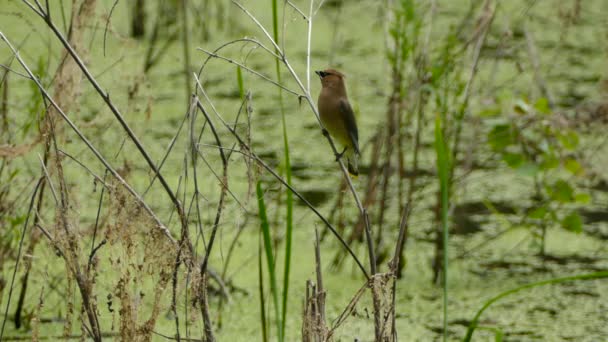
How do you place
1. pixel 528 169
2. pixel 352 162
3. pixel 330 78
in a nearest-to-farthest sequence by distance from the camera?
pixel 330 78
pixel 352 162
pixel 528 169

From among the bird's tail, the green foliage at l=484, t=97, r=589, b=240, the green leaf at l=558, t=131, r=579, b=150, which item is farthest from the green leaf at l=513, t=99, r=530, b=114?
the bird's tail

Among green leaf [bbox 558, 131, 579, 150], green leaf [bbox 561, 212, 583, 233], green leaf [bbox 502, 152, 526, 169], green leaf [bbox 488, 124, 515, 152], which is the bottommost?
green leaf [bbox 561, 212, 583, 233]

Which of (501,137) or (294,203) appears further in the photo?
(294,203)

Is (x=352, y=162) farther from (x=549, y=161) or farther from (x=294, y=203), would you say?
(x=294, y=203)

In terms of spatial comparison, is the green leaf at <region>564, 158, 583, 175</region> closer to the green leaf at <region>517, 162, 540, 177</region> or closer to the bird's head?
the green leaf at <region>517, 162, 540, 177</region>

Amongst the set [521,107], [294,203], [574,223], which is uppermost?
[521,107]

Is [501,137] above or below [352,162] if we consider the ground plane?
above

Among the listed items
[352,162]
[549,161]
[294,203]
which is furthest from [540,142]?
[294,203]

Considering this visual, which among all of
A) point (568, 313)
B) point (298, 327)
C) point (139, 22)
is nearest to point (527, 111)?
point (568, 313)

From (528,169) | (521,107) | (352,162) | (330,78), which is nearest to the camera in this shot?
(330,78)

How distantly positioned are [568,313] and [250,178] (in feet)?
4.06

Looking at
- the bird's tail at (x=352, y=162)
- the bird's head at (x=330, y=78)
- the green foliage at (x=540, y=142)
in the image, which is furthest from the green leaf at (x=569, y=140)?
the bird's head at (x=330, y=78)

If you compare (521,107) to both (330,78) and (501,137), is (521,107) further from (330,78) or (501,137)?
(330,78)

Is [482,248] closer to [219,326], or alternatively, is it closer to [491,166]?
[491,166]
